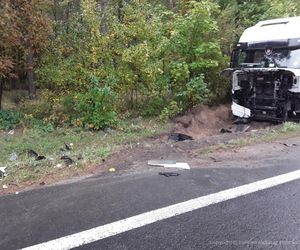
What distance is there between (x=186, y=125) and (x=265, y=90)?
263cm

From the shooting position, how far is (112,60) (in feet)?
39.5

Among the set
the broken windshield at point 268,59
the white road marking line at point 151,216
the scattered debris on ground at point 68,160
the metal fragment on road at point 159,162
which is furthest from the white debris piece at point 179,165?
the broken windshield at point 268,59

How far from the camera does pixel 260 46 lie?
11547 mm

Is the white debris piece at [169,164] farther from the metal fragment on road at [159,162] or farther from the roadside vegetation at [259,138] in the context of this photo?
the roadside vegetation at [259,138]

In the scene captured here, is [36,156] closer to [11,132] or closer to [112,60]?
[11,132]

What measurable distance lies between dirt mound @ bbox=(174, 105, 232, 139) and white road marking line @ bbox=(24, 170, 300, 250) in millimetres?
6661

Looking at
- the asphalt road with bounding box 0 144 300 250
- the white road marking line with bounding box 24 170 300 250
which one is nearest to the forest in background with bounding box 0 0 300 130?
the asphalt road with bounding box 0 144 300 250

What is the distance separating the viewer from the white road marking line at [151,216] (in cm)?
363

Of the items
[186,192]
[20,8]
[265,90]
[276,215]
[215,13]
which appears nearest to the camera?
[276,215]

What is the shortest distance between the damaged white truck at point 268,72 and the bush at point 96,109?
11.8 ft

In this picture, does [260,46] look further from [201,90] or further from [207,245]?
[207,245]

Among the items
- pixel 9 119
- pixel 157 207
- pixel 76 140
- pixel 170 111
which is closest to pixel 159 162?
pixel 157 207

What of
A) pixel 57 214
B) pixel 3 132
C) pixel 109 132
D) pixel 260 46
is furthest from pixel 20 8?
pixel 57 214

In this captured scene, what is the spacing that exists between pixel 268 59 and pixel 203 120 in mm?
2774
